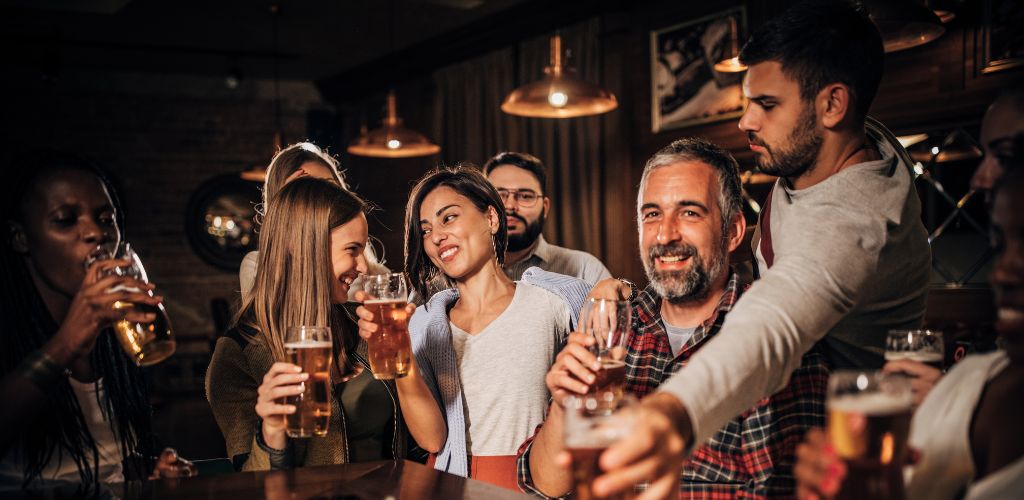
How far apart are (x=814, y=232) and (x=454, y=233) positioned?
4.35 ft

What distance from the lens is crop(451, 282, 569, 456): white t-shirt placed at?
7.79 feet

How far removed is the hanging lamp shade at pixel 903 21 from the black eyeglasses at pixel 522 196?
5.48ft

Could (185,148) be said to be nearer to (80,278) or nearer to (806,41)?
(80,278)

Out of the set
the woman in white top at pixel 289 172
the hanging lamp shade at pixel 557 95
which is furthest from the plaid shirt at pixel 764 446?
the hanging lamp shade at pixel 557 95

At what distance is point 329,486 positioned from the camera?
5.55ft

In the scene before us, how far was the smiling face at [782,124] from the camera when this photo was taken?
1.79 metres

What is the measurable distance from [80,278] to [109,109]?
24.4 feet

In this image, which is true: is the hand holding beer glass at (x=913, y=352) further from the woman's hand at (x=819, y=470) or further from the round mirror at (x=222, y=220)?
the round mirror at (x=222, y=220)

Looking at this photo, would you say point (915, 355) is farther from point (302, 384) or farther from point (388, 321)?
point (302, 384)

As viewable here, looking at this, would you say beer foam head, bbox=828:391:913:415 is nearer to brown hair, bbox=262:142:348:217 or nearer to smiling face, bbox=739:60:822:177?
smiling face, bbox=739:60:822:177

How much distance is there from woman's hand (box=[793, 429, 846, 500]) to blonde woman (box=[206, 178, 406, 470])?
4.60ft

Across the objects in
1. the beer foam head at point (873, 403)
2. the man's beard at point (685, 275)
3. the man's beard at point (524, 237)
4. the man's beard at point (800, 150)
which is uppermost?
the man's beard at point (800, 150)

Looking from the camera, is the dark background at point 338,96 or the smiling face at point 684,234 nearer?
the smiling face at point 684,234

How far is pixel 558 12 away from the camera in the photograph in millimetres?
5996
